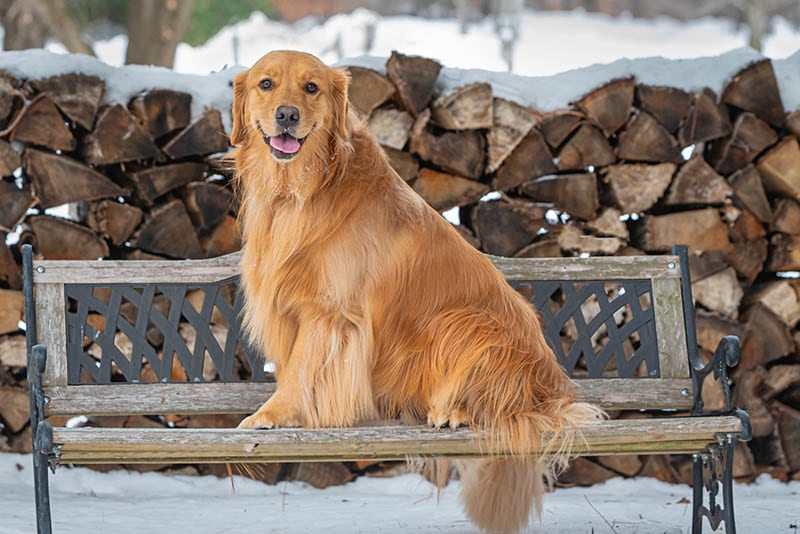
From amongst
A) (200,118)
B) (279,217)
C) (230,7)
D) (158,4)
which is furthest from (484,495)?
(230,7)

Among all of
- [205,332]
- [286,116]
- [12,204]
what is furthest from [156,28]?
[286,116]

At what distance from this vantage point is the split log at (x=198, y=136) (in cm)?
438

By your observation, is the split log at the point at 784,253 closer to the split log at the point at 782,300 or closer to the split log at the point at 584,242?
the split log at the point at 782,300

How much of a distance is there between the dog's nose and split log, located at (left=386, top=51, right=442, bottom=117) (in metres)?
1.55

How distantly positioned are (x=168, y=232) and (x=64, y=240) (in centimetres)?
44

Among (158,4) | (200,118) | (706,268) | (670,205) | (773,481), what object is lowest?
(773,481)

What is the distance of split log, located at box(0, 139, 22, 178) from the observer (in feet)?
13.9

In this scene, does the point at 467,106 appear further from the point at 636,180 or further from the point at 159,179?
the point at 159,179

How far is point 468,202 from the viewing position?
4.61 m

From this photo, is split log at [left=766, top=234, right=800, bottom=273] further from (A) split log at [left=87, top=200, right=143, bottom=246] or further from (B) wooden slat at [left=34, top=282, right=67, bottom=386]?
(B) wooden slat at [left=34, top=282, right=67, bottom=386]

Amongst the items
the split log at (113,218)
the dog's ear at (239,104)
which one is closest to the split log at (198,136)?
the split log at (113,218)

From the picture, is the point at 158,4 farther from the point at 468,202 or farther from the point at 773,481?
the point at 773,481

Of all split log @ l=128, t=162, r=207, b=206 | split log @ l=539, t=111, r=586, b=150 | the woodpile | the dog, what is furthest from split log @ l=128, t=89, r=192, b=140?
split log @ l=539, t=111, r=586, b=150

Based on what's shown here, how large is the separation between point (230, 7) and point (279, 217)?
10.3 m
